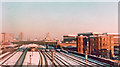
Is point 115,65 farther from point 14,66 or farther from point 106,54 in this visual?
point 106,54

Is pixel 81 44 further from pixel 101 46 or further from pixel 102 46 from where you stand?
pixel 102 46

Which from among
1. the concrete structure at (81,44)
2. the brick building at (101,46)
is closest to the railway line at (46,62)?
the brick building at (101,46)

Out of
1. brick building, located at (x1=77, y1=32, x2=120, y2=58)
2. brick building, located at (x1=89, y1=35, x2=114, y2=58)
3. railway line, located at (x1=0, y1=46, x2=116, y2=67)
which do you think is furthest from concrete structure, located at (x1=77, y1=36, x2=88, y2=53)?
railway line, located at (x1=0, y1=46, x2=116, y2=67)

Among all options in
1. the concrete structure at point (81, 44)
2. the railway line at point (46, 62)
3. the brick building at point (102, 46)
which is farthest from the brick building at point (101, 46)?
the railway line at point (46, 62)

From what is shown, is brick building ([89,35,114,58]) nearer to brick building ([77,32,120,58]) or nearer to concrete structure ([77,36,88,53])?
brick building ([77,32,120,58])

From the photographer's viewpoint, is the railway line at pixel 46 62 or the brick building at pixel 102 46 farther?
the brick building at pixel 102 46

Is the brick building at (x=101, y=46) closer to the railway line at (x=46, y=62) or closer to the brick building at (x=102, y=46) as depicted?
the brick building at (x=102, y=46)

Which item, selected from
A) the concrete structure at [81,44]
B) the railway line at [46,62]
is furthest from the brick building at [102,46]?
the railway line at [46,62]

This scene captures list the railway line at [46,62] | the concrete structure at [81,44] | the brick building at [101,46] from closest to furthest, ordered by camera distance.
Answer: the railway line at [46,62] < the brick building at [101,46] < the concrete structure at [81,44]

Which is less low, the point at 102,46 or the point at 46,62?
the point at 102,46

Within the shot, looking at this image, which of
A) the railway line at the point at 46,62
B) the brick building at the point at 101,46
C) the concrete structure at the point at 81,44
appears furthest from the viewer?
the concrete structure at the point at 81,44

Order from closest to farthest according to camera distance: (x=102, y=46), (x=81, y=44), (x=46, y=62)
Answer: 1. (x=46, y=62)
2. (x=102, y=46)
3. (x=81, y=44)

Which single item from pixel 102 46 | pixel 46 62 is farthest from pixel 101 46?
pixel 46 62
